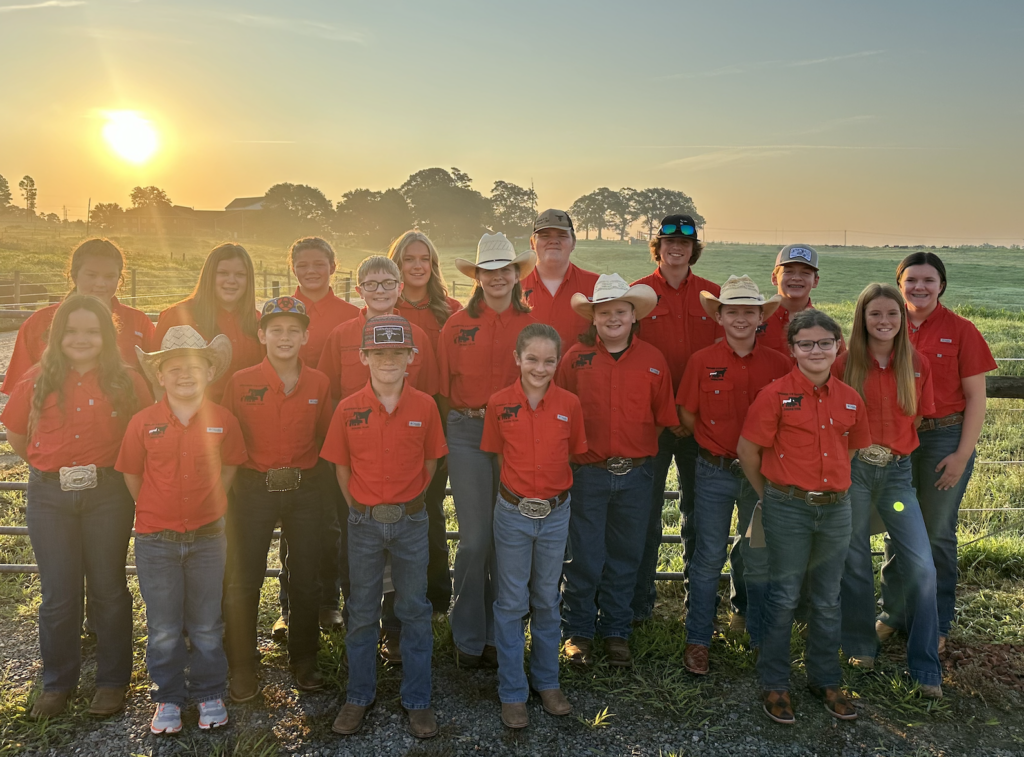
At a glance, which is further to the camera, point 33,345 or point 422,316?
point 422,316

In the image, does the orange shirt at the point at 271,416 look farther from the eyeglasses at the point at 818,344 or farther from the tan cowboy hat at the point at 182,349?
the eyeglasses at the point at 818,344

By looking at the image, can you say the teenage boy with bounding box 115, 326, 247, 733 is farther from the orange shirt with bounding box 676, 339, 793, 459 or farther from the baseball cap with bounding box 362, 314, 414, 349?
the orange shirt with bounding box 676, 339, 793, 459

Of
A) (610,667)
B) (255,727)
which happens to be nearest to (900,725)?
(610,667)

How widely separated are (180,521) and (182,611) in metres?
0.52

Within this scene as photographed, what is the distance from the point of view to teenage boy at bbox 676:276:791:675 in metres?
4.20

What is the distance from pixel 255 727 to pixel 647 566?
260 centimetres

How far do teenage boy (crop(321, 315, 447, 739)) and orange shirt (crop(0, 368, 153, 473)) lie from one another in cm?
118

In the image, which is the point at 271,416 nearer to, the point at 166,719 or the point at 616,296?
the point at 166,719

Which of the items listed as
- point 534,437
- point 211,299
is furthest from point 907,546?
point 211,299

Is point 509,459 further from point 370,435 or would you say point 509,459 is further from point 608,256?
point 608,256

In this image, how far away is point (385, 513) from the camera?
3.70 m

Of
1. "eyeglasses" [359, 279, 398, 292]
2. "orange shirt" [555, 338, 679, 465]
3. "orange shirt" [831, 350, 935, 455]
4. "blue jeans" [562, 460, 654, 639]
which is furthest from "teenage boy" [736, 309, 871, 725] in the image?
"eyeglasses" [359, 279, 398, 292]

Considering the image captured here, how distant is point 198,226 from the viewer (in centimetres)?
8538

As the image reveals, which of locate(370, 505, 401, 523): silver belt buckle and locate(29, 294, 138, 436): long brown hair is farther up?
locate(29, 294, 138, 436): long brown hair
